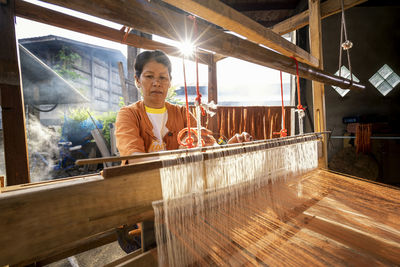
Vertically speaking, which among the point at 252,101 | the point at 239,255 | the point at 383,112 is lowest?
the point at 239,255

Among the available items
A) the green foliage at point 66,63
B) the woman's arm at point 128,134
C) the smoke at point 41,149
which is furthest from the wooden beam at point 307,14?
the green foliage at point 66,63

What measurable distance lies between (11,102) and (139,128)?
93 centimetres

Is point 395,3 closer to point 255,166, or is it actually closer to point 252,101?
point 255,166

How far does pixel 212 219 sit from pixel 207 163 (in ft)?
0.81

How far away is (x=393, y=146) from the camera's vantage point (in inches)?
203

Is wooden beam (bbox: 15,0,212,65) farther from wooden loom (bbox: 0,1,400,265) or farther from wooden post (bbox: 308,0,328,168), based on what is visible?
wooden post (bbox: 308,0,328,168)

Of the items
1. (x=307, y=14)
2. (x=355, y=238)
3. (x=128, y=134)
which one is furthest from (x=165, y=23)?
(x=307, y=14)

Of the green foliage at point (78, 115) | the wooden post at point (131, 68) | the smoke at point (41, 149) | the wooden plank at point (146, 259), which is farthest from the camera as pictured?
the green foliage at point (78, 115)

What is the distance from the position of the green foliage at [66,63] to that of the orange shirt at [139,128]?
41.6 feet

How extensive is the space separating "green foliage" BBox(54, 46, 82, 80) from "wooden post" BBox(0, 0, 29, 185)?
1218 cm

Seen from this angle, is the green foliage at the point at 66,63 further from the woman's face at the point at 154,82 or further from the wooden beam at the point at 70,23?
the woman's face at the point at 154,82

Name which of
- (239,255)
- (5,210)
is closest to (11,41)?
(5,210)

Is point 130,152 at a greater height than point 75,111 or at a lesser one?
lesser

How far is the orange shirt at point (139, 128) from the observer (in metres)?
1.20
